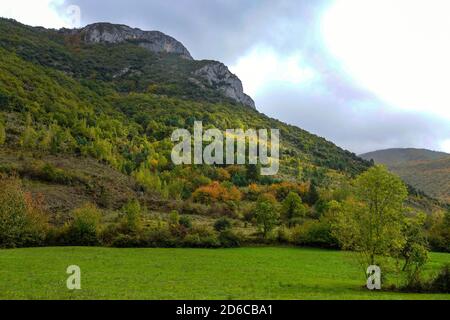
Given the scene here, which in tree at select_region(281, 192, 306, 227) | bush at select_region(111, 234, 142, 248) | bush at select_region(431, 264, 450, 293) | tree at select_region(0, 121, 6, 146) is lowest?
bush at select_region(111, 234, 142, 248)

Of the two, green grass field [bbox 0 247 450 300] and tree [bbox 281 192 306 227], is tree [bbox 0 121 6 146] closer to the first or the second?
green grass field [bbox 0 247 450 300]

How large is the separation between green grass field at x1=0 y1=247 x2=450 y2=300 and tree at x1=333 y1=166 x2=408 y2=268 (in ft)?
9.31

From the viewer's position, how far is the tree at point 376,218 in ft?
121

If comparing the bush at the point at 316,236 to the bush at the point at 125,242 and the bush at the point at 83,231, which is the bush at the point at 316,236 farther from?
the bush at the point at 83,231

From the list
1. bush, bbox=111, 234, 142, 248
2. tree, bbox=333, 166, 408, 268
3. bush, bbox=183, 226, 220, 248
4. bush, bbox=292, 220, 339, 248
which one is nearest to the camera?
tree, bbox=333, 166, 408, 268

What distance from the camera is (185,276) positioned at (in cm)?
4091

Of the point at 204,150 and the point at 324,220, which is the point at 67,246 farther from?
the point at 204,150

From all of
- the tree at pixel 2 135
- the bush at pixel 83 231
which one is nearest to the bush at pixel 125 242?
the bush at pixel 83 231

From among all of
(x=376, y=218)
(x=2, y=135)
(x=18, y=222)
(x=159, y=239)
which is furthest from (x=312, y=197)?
(x=376, y=218)

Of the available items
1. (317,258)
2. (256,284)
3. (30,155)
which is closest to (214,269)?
(256,284)

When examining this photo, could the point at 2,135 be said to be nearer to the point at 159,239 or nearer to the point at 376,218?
the point at 159,239

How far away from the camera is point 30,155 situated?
120500 mm

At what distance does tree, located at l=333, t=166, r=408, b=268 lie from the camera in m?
36.9

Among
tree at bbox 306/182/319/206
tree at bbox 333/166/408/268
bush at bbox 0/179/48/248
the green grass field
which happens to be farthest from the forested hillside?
the green grass field
